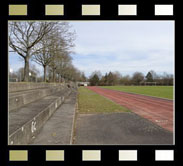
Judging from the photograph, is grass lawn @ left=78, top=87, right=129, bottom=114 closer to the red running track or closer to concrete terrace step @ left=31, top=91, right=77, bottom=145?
the red running track

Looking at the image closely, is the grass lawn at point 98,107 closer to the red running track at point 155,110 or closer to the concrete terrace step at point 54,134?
the red running track at point 155,110

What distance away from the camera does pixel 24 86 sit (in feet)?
29.8

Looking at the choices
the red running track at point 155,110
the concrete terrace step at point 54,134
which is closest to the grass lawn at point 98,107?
the red running track at point 155,110

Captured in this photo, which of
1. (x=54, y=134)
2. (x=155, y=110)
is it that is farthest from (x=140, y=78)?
(x=54, y=134)

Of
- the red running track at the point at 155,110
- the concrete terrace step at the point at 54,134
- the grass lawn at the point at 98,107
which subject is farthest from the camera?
the grass lawn at the point at 98,107

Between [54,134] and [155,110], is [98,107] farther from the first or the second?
[54,134]

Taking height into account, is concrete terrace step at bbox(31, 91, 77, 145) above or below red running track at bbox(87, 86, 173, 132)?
above

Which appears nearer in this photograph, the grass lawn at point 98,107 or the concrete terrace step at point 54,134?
the concrete terrace step at point 54,134

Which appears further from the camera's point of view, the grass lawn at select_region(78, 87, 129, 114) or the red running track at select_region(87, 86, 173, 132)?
the grass lawn at select_region(78, 87, 129, 114)

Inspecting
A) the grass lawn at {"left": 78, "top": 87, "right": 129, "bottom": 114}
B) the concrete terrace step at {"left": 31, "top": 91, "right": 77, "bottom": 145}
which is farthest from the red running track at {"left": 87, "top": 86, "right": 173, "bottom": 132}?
the concrete terrace step at {"left": 31, "top": 91, "right": 77, "bottom": 145}

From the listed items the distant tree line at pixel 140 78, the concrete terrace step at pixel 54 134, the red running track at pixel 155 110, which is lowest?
the red running track at pixel 155 110

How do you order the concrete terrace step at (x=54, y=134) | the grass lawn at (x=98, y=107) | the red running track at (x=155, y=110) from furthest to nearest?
the grass lawn at (x=98, y=107), the red running track at (x=155, y=110), the concrete terrace step at (x=54, y=134)

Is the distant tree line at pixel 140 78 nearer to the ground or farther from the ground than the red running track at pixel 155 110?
farther from the ground
